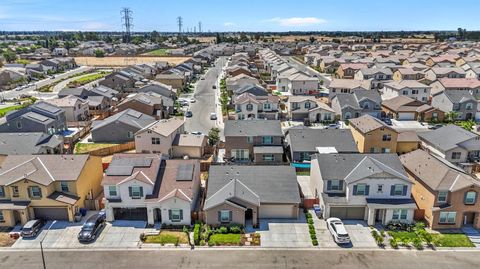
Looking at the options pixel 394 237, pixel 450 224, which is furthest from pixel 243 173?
pixel 450 224

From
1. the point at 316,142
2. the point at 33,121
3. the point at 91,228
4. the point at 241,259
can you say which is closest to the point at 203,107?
the point at 33,121

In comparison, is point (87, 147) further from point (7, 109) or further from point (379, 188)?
point (379, 188)

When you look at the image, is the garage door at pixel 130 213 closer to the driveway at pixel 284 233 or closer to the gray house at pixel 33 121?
the driveway at pixel 284 233

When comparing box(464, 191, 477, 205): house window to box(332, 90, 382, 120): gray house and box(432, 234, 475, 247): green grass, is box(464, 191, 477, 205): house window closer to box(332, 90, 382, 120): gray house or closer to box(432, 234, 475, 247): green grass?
box(432, 234, 475, 247): green grass

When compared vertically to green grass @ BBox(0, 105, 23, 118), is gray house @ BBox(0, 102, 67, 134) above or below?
above

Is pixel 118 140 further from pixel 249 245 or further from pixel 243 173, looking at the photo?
pixel 249 245

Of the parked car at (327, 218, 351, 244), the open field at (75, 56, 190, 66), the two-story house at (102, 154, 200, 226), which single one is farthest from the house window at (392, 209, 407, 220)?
the open field at (75, 56, 190, 66)

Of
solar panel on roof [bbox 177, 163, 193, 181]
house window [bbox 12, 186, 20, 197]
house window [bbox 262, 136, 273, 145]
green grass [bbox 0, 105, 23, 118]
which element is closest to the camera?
house window [bbox 12, 186, 20, 197]
